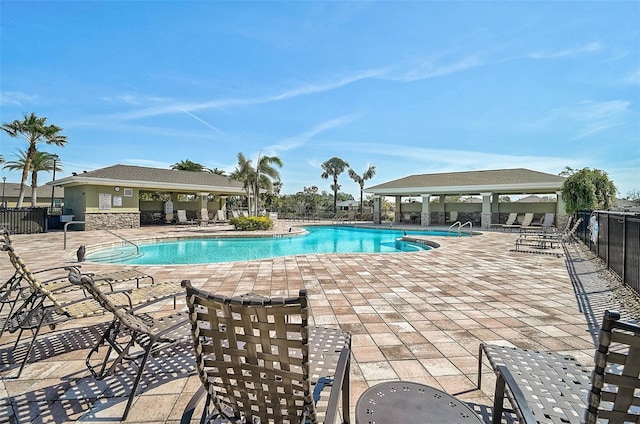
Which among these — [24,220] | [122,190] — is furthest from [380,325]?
[122,190]

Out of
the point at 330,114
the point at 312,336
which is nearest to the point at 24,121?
the point at 330,114

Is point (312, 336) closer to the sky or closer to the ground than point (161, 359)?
closer to the sky

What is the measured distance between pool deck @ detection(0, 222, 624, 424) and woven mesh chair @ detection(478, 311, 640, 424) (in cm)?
45

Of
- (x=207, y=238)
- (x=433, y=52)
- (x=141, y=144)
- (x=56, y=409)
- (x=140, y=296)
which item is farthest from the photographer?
(x=141, y=144)

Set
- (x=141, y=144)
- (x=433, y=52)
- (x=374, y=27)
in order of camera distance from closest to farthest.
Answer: (x=374, y=27), (x=433, y=52), (x=141, y=144)

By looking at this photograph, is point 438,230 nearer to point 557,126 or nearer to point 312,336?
point 557,126

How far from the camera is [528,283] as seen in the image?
531 centimetres

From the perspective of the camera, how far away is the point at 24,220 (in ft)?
44.9

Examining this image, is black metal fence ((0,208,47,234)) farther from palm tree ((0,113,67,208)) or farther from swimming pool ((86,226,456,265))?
palm tree ((0,113,67,208))

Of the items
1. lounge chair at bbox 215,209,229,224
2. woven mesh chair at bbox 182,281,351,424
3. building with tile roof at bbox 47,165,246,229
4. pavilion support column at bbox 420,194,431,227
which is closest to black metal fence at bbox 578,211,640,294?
woven mesh chair at bbox 182,281,351,424

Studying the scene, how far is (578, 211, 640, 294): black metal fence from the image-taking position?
470 centimetres

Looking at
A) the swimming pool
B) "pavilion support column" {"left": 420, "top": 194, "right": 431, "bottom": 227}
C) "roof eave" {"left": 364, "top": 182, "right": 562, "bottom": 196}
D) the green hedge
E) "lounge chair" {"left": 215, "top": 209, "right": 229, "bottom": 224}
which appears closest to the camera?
Answer: the swimming pool

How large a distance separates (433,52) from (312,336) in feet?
37.7

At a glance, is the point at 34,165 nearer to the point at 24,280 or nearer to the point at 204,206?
the point at 204,206
